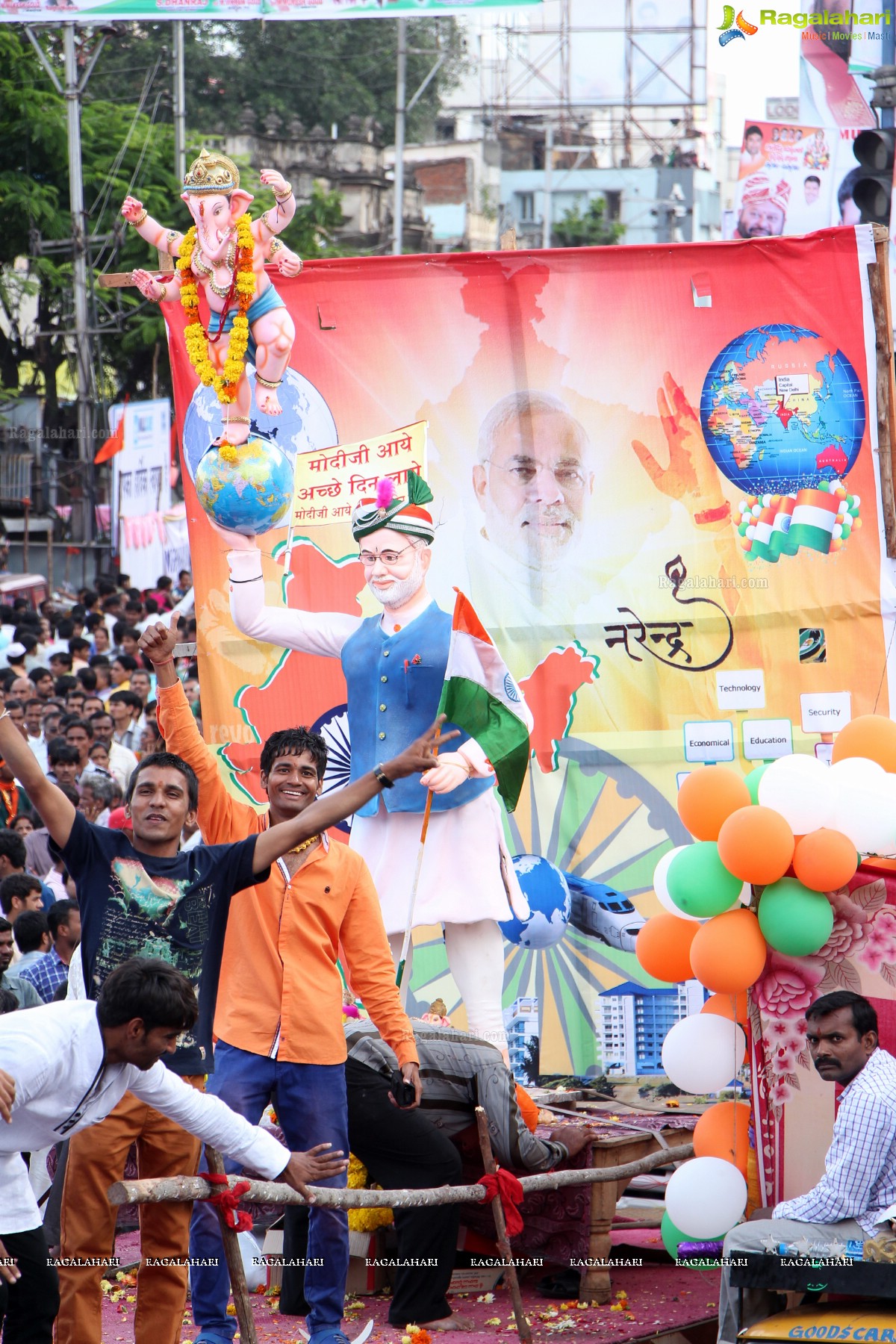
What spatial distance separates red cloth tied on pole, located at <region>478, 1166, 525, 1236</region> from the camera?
197 inches

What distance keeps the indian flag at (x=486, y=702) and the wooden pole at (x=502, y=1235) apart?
1.23 metres

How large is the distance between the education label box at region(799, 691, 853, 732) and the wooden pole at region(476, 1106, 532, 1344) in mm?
2979

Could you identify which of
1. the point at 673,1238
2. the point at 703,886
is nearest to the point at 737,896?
the point at 703,886

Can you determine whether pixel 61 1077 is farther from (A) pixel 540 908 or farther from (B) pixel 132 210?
(B) pixel 132 210

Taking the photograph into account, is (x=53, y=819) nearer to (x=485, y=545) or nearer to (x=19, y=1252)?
(x=19, y=1252)

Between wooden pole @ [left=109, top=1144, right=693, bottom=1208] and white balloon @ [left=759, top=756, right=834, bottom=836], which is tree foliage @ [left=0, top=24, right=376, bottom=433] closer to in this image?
wooden pole @ [left=109, top=1144, right=693, bottom=1208]

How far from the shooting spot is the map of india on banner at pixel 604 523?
24.7ft

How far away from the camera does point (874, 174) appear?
12172 mm

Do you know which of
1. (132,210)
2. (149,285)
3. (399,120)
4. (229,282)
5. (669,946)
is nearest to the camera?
(669,946)

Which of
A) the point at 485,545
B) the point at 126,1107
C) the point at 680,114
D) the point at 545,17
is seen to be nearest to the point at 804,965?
the point at 126,1107

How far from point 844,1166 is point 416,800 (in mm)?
2258

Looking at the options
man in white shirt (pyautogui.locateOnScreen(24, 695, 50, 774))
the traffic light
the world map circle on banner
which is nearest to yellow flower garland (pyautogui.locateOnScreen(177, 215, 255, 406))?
the world map circle on banner

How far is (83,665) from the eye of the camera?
12.8 meters

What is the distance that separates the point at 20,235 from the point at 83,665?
14.6m
